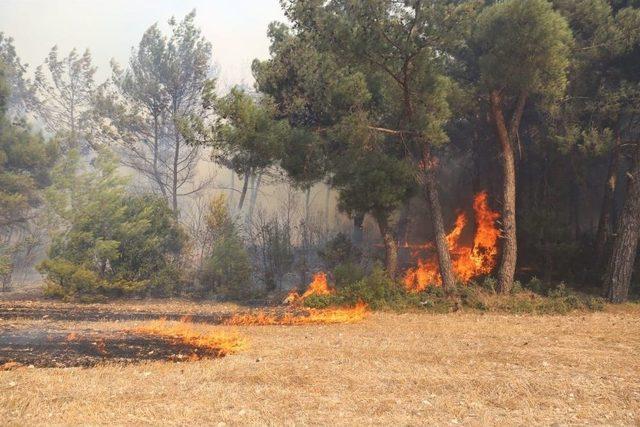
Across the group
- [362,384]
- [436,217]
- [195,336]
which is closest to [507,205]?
[436,217]

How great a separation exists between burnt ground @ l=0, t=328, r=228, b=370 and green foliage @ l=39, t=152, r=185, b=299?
7615 mm

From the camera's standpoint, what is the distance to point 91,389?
7.03 meters

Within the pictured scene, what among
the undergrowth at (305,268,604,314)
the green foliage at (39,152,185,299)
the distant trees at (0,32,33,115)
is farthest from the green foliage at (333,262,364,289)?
the distant trees at (0,32,33,115)

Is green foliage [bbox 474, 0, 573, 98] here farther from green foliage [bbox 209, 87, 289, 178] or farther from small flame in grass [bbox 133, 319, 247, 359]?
small flame in grass [bbox 133, 319, 247, 359]

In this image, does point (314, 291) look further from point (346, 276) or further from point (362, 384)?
point (362, 384)

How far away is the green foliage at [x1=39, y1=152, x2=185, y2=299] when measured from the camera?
64.3 ft

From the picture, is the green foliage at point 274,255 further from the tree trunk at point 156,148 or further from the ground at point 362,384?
the ground at point 362,384

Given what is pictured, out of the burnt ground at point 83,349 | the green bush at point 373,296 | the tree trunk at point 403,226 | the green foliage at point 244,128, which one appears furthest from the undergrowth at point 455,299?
the tree trunk at point 403,226

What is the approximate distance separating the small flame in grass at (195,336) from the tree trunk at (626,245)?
12579mm

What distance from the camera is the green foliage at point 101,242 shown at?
19.6 metres

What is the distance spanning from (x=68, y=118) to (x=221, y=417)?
114 ft

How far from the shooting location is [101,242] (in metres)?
19.6

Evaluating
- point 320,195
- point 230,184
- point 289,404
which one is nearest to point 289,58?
point 289,404

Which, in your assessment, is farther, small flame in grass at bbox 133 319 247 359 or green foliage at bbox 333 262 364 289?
green foliage at bbox 333 262 364 289
